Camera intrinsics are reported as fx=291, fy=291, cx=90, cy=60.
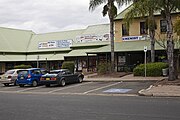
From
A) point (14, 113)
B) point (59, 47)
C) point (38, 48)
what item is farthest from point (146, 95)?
point (38, 48)

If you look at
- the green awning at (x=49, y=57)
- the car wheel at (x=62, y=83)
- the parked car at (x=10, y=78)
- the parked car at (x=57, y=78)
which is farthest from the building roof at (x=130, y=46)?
the parked car at (x=10, y=78)

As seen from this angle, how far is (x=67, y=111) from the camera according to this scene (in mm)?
10789

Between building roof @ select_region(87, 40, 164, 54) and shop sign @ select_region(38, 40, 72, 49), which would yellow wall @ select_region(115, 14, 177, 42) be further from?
shop sign @ select_region(38, 40, 72, 49)

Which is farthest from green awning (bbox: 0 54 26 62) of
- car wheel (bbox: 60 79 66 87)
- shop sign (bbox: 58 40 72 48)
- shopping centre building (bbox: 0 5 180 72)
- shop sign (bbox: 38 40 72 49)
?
car wheel (bbox: 60 79 66 87)

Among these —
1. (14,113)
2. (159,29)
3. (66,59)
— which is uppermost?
(159,29)

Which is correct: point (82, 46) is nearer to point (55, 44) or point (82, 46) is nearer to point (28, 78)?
point (55, 44)

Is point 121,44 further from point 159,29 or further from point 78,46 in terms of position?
point 78,46

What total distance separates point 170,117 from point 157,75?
17.9 metres

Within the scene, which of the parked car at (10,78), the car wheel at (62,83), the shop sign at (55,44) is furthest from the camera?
the shop sign at (55,44)

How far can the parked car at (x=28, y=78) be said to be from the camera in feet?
78.3

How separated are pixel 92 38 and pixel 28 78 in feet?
57.4

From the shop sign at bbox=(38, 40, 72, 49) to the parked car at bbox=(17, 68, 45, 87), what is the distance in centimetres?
1880

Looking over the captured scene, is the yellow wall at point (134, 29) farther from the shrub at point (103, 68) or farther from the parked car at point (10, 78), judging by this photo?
the parked car at point (10, 78)

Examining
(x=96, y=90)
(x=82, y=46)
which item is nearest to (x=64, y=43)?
(x=82, y=46)
